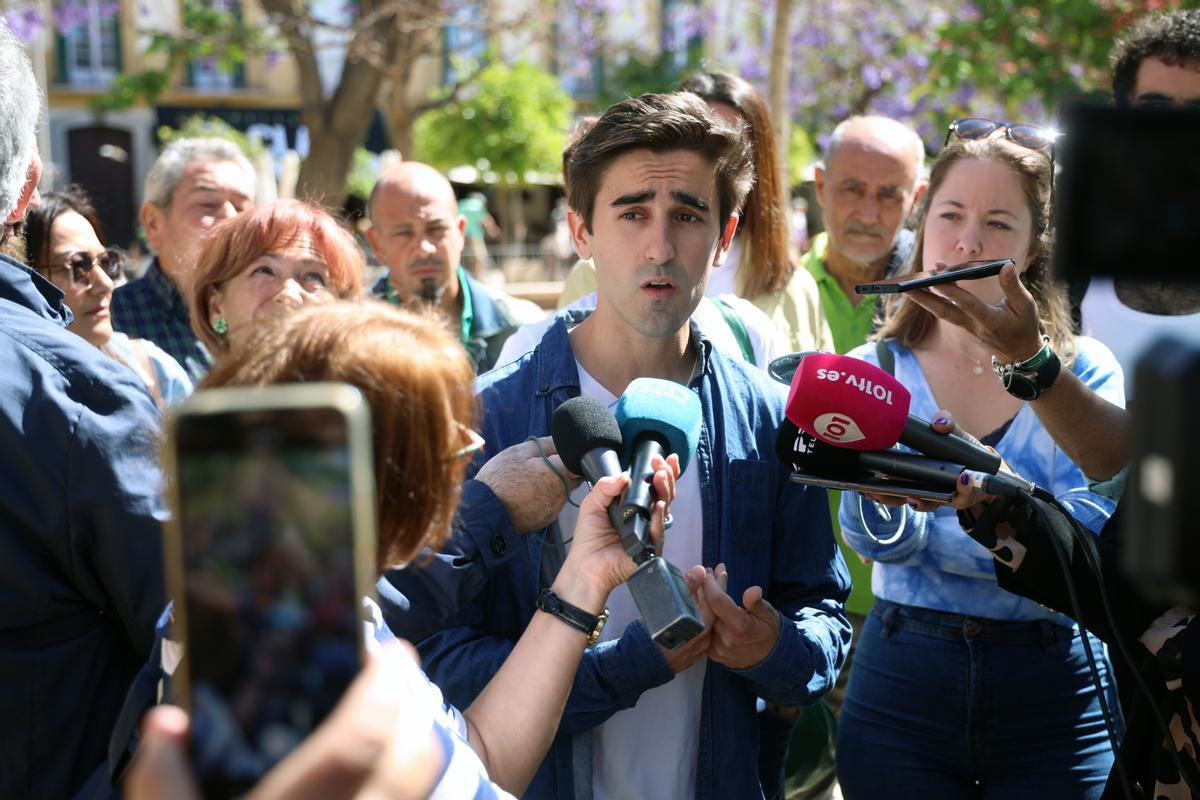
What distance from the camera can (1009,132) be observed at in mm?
3148

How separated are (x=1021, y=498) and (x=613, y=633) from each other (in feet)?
2.83

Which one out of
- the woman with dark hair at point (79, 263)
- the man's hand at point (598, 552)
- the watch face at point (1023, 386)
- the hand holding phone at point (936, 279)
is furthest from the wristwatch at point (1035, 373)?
the woman with dark hair at point (79, 263)

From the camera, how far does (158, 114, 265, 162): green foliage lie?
74.6 ft

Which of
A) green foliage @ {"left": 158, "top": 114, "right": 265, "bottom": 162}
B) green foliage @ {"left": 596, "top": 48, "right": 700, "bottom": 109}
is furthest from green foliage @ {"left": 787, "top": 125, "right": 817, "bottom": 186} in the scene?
green foliage @ {"left": 158, "top": 114, "right": 265, "bottom": 162}

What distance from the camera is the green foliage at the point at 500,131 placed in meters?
24.0

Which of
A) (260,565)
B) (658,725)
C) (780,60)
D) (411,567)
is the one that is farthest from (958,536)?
(780,60)

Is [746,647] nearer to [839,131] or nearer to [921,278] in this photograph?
[921,278]

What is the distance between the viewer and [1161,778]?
7.34 ft

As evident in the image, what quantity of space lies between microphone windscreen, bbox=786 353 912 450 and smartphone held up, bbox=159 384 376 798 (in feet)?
4.54

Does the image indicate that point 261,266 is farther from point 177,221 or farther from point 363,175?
point 363,175

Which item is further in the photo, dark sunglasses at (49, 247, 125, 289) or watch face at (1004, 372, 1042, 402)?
dark sunglasses at (49, 247, 125, 289)

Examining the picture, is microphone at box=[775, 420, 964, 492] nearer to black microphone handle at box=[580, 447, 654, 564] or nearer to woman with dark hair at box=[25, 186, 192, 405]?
black microphone handle at box=[580, 447, 654, 564]

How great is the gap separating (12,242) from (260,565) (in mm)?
2024

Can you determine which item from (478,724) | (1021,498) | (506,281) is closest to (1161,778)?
→ (1021,498)
